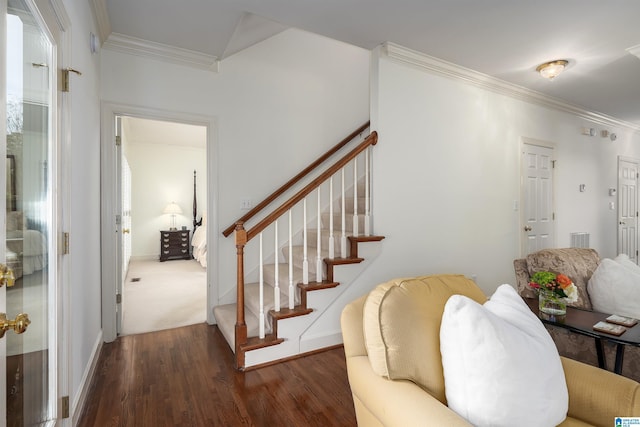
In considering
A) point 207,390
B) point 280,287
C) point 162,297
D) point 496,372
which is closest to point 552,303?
point 496,372

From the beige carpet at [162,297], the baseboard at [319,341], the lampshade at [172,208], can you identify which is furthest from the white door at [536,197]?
the lampshade at [172,208]

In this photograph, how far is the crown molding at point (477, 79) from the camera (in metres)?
2.93

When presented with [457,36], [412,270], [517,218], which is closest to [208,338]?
[412,270]

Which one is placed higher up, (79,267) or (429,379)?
(79,267)

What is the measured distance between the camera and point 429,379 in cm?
103

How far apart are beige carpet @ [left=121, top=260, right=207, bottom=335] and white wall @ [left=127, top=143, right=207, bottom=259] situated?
37.7 inches

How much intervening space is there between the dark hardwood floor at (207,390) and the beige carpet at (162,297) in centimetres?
51

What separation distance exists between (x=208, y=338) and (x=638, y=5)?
4.25 m

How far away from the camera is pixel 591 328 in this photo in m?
1.65

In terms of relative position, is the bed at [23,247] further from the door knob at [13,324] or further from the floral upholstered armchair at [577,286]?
the floral upholstered armchair at [577,286]

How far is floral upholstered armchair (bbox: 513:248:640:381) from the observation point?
6.38 feet

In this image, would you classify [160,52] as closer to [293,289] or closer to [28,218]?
[28,218]

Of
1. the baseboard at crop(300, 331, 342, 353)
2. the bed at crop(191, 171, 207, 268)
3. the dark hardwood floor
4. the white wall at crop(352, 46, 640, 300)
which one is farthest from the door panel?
the bed at crop(191, 171, 207, 268)

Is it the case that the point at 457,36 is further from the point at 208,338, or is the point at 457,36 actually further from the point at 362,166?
the point at 208,338
